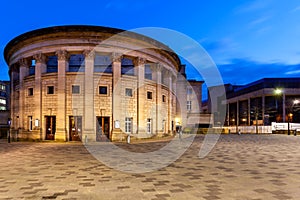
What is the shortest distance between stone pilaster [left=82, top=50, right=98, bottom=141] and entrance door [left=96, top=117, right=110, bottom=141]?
0.61 metres

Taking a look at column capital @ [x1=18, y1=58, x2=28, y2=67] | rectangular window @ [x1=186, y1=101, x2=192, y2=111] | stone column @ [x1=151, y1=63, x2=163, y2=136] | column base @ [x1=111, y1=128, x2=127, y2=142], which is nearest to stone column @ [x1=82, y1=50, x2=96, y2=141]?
column base @ [x1=111, y1=128, x2=127, y2=142]

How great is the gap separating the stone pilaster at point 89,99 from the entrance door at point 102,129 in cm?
61

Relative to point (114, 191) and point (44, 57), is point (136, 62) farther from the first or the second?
point (114, 191)

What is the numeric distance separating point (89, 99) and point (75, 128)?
11.8 feet

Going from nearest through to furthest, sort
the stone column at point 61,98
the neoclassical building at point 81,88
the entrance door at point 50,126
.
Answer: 1. the stone column at point 61,98
2. the neoclassical building at point 81,88
3. the entrance door at point 50,126

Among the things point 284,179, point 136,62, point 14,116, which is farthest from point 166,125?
point 284,179

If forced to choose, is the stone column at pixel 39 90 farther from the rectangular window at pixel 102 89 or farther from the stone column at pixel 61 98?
the rectangular window at pixel 102 89

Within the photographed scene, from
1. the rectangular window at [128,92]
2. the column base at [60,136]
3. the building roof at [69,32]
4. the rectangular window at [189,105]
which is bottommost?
the column base at [60,136]

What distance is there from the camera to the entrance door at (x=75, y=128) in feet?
91.1

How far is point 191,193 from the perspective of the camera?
22.8 ft

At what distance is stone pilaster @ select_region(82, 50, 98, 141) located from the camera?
27375 millimetres

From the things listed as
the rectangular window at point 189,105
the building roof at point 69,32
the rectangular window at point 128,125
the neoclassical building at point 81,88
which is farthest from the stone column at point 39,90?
the rectangular window at point 189,105

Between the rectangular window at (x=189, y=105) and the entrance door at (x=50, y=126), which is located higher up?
the rectangular window at (x=189, y=105)

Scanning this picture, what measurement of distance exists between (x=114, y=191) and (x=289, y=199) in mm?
4621
